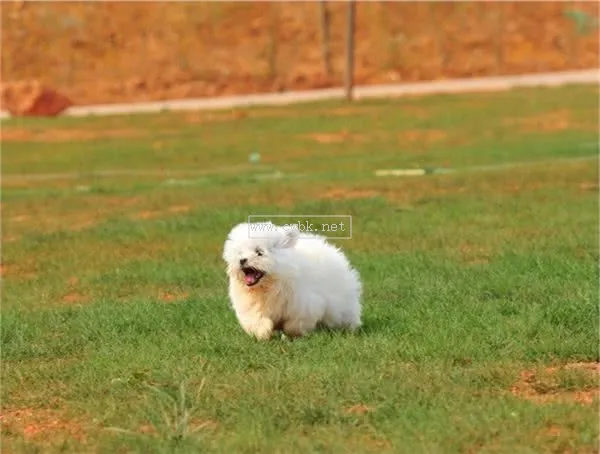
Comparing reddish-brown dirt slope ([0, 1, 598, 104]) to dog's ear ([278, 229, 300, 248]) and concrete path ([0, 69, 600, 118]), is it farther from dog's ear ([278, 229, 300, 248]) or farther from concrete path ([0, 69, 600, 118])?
dog's ear ([278, 229, 300, 248])

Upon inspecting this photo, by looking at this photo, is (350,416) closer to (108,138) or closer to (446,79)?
(108,138)

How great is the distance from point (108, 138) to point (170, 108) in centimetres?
1158

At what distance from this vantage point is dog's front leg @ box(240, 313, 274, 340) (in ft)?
34.1

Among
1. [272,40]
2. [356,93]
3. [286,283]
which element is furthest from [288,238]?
[272,40]

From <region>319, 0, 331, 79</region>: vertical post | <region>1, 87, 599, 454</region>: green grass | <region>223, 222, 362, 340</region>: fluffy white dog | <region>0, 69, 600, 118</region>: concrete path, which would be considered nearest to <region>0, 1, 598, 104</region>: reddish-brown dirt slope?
<region>319, 0, 331, 79</region>: vertical post

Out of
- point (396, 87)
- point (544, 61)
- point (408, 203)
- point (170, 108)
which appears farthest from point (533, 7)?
point (408, 203)

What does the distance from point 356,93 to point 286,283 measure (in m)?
46.4

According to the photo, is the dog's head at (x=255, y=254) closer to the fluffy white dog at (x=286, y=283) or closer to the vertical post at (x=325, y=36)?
the fluffy white dog at (x=286, y=283)

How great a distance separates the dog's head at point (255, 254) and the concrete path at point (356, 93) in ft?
129

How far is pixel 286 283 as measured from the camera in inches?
405

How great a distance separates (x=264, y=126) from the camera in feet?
135

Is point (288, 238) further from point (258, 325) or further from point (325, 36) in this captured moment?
point (325, 36)

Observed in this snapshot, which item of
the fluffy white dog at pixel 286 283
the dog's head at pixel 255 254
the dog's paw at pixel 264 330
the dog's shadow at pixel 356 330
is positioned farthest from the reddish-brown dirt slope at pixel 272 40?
the dog's head at pixel 255 254

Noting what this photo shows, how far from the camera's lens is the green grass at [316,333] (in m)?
7.88
